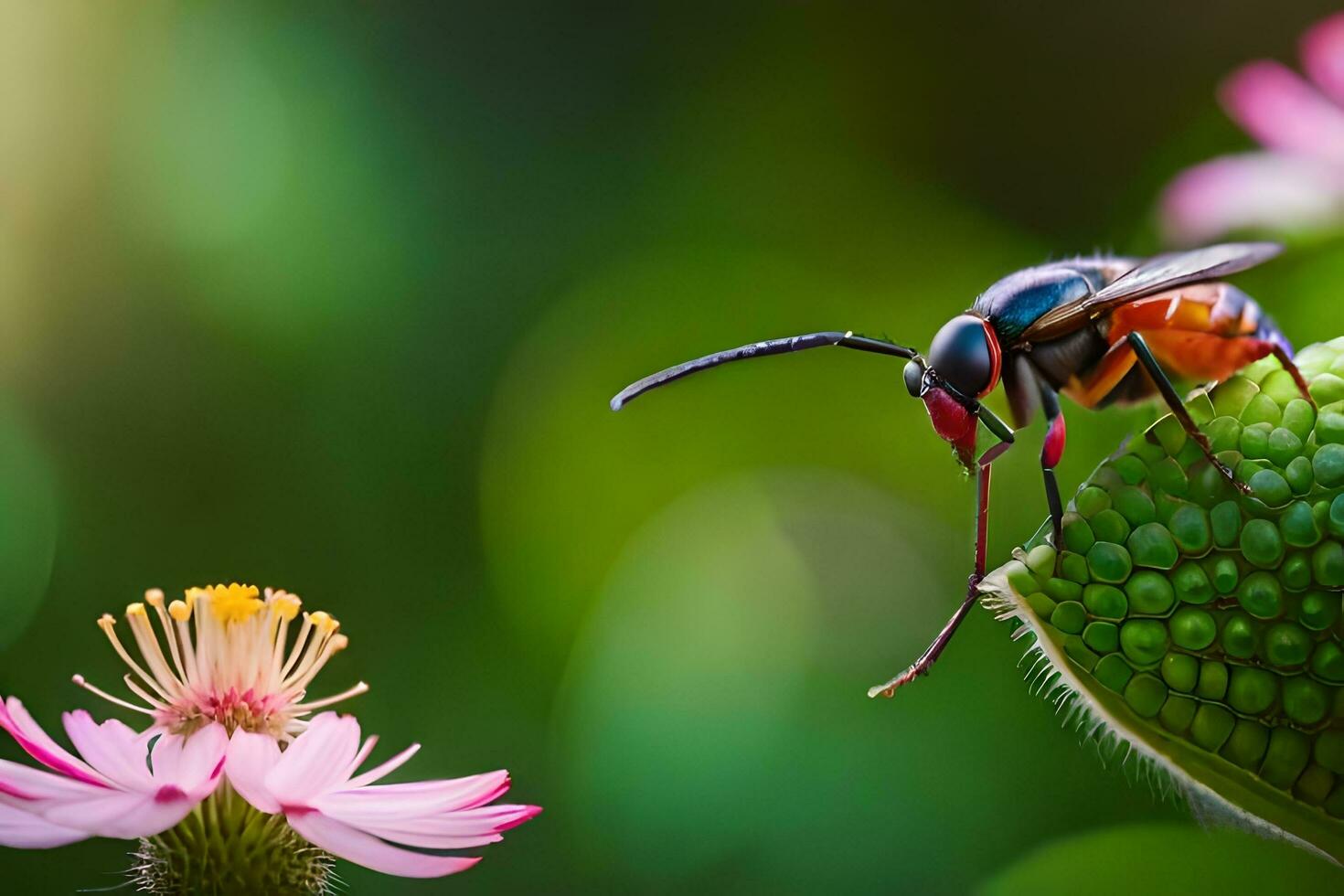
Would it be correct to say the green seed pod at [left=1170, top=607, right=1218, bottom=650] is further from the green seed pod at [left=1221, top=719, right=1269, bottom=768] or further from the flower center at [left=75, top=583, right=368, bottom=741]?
the flower center at [left=75, top=583, right=368, bottom=741]

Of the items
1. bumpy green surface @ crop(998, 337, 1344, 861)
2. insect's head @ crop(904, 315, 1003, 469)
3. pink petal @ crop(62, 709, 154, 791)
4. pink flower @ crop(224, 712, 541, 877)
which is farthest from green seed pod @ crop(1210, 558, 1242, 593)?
pink petal @ crop(62, 709, 154, 791)

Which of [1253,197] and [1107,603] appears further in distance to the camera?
[1253,197]

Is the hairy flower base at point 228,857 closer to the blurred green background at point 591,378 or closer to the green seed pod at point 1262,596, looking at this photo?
the green seed pod at point 1262,596

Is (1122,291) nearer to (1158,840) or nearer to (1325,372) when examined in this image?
(1325,372)

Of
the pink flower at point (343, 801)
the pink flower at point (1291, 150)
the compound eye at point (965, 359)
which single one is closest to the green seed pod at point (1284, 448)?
the compound eye at point (965, 359)

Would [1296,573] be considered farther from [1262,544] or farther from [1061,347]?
[1061,347]

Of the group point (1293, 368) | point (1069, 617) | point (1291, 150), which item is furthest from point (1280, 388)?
point (1291, 150)
